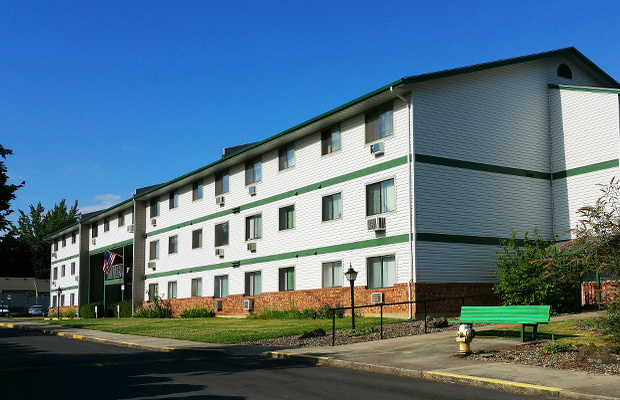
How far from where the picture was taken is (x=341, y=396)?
1039 centimetres

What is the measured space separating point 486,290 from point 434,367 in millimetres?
13418

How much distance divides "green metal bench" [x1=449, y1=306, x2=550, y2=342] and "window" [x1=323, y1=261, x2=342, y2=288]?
38.4 feet

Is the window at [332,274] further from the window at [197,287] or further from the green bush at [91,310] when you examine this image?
the green bush at [91,310]

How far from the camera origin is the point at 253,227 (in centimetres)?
3522

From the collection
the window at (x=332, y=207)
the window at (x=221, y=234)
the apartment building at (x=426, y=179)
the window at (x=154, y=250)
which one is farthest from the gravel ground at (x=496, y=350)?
the window at (x=154, y=250)

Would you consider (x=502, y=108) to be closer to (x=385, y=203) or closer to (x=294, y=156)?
(x=385, y=203)

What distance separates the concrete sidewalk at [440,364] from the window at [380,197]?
751 cm

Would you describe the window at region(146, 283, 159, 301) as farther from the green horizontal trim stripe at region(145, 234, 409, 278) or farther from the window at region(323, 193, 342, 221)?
the window at region(323, 193, 342, 221)

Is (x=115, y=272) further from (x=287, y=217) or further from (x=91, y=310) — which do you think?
(x=287, y=217)

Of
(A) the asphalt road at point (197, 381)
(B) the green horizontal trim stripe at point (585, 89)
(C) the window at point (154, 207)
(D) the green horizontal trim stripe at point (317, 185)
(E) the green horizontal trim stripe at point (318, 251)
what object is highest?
(B) the green horizontal trim stripe at point (585, 89)

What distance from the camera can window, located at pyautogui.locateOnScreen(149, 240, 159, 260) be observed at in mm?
47062

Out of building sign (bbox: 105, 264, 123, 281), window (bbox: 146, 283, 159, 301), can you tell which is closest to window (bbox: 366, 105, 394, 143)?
window (bbox: 146, 283, 159, 301)

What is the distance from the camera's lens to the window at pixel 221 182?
3828 cm

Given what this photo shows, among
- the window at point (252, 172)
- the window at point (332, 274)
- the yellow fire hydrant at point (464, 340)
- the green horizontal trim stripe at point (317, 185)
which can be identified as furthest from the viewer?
the window at point (252, 172)
